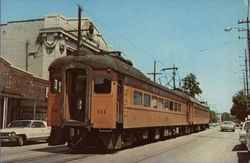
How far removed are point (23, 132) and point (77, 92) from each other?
673cm

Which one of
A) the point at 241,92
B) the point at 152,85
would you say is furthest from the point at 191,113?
the point at 241,92

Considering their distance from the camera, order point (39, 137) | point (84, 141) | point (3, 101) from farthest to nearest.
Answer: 1. point (3, 101)
2. point (39, 137)
3. point (84, 141)

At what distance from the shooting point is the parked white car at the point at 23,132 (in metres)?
18.1

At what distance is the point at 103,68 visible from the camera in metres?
13.0

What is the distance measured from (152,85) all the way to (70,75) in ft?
18.6

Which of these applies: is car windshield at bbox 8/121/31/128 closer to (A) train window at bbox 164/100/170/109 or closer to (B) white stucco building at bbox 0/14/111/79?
(A) train window at bbox 164/100/170/109

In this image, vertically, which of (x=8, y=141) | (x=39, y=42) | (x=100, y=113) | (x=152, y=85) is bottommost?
(x=8, y=141)

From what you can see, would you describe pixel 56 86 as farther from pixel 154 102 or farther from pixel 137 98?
pixel 154 102

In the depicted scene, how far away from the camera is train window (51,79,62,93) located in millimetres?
13812

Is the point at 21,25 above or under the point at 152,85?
above

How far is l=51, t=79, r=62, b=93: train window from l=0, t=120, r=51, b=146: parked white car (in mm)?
5705

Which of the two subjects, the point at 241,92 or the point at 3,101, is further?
the point at 241,92

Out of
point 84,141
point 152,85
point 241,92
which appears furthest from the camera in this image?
point 241,92

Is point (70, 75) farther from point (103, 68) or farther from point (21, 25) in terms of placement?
point (21, 25)
